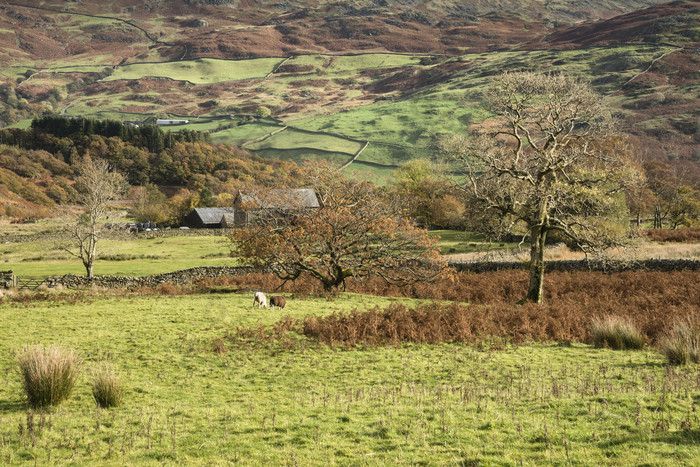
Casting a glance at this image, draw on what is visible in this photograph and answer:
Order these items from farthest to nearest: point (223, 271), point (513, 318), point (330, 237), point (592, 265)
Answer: point (223, 271) → point (592, 265) → point (330, 237) → point (513, 318)

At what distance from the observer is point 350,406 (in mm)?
10227

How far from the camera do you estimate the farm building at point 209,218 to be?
9650cm

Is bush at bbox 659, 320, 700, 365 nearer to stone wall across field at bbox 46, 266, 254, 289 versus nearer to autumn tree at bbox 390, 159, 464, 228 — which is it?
stone wall across field at bbox 46, 266, 254, 289

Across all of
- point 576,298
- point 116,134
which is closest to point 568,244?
point 576,298

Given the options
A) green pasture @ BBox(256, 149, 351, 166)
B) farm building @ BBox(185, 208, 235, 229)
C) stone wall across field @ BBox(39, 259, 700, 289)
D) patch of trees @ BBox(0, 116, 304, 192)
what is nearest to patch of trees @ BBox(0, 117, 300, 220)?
patch of trees @ BBox(0, 116, 304, 192)

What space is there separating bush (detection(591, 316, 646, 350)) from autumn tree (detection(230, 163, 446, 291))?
11501mm

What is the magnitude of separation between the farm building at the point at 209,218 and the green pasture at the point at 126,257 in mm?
22049

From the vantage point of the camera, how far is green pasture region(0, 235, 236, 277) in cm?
4516

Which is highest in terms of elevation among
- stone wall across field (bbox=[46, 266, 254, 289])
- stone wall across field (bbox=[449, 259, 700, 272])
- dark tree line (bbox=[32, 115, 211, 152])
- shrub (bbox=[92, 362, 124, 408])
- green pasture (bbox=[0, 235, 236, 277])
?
dark tree line (bbox=[32, 115, 211, 152])

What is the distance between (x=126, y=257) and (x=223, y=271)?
21.8 meters

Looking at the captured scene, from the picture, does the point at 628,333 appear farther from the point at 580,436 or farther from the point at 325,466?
the point at 325,466

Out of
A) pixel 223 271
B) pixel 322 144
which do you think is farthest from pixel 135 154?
pixel 223 271

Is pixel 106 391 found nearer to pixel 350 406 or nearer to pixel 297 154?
pixel 350 406

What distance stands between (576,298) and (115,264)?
4437cm
